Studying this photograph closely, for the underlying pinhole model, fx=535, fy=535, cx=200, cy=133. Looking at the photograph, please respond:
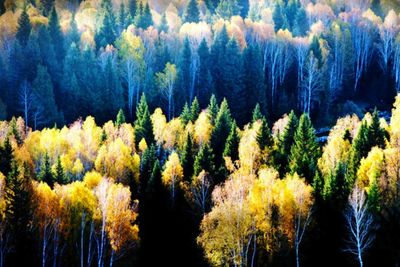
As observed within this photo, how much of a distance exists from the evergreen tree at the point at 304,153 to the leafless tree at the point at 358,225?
7.79 metres

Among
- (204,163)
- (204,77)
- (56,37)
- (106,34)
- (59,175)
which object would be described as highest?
(106,34)

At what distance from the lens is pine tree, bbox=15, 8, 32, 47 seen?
86.8 m

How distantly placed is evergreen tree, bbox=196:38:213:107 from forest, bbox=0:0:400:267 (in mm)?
207

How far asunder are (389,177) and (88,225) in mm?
26131

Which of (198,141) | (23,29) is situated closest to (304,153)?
(198,141)

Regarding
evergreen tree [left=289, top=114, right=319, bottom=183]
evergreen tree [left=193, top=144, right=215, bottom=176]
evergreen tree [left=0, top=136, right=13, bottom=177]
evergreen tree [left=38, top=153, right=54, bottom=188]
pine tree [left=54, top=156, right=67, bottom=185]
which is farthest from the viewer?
evergreen tree [left=193, top=144, right=215, bottom=176]

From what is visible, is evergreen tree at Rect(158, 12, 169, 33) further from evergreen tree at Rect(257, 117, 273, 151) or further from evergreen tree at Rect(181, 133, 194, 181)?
evergreen tree at Rect(181, 133, 194, 181)

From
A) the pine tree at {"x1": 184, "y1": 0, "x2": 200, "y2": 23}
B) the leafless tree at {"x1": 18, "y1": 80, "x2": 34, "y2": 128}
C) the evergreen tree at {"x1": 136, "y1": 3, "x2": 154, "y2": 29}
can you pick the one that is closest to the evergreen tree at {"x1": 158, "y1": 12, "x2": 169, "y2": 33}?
the evergreen tree at {"x1": 136, "y1": 3, "x2": 154, "y2": 29}

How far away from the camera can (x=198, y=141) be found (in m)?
64.0

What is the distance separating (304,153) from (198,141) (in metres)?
14.7

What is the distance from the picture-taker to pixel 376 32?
10250cm

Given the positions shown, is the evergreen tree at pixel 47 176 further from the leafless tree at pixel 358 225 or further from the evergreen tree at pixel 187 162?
the leafless tree at pixel 358 225

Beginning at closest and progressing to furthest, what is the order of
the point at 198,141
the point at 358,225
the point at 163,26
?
1. the point at 358,225
2. the point at 198,141
3. the point at 163,26

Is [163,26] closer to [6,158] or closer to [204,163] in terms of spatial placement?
[204,163]
